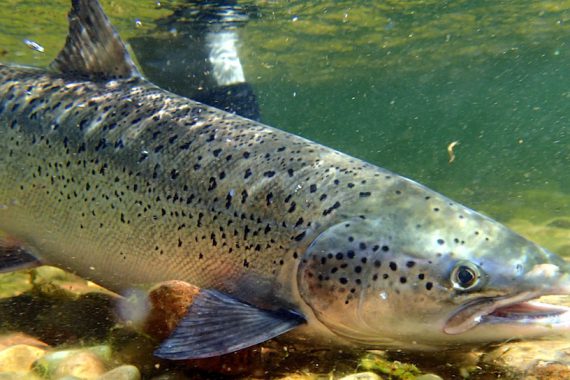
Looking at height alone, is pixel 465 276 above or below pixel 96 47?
below

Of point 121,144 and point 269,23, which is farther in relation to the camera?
point 269,23

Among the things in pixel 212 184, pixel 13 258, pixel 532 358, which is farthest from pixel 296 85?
pixel 532 358

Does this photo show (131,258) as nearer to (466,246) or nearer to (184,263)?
(184,263)

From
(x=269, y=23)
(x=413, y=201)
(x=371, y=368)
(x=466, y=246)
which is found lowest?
(x=371, y=368)

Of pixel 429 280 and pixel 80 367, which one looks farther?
pixel 80 367

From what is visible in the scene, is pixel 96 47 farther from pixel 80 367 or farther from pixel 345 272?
pixel 345 272

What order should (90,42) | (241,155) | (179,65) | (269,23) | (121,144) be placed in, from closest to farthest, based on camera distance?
1. (241,155)
2. (121,144)
3. (90,42)
4. (179,65)
5. (269,23)

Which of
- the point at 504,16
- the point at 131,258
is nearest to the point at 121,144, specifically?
the point at 131,258

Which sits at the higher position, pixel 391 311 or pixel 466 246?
pixel 466 246
